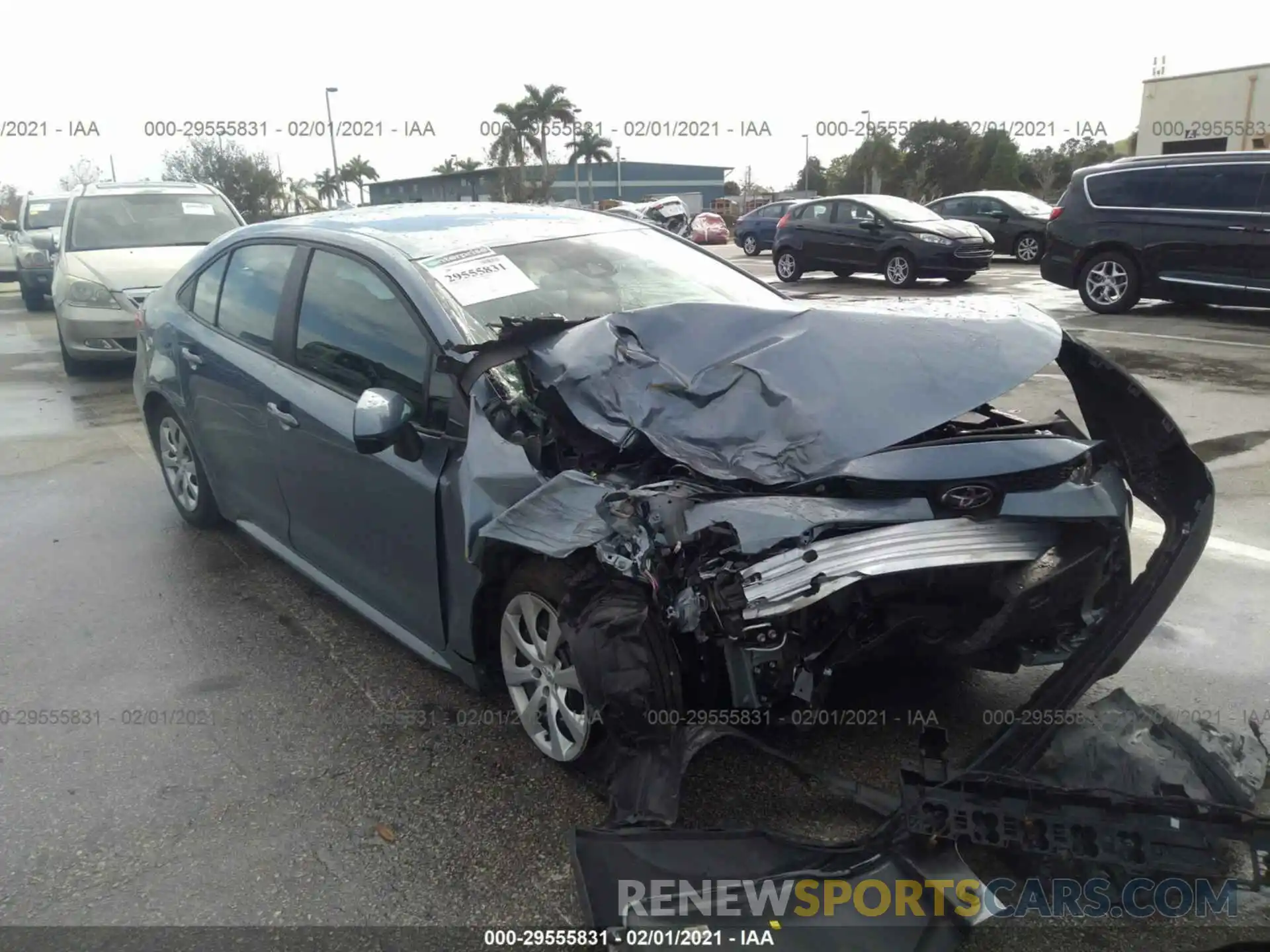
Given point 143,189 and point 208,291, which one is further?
point 143,189

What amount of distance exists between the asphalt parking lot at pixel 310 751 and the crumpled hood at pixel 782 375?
0.14 meters

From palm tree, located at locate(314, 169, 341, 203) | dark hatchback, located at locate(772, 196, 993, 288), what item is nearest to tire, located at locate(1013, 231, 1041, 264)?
dark hatchback, located at locate(772, 196, 993, 288)

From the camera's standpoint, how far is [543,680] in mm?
3000

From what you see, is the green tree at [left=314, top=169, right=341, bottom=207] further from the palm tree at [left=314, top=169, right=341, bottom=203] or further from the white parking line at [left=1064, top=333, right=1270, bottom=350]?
the white parking line at [left=1064, top=333, right=1270, bottom=350]

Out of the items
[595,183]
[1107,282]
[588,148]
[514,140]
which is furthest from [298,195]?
[1107,282]

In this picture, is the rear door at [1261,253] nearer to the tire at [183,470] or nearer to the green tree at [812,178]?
the tire at [183,470]

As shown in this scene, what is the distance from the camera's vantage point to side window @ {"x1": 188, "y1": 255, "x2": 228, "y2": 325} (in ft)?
15.4

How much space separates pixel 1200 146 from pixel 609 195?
5865 cm

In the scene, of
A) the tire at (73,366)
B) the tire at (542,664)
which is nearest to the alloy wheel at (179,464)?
the tire at (542,664)

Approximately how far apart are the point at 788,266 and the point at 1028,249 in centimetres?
494

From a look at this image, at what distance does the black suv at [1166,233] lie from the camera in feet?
33.0

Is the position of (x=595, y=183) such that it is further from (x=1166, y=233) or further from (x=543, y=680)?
(x=543, y=680)

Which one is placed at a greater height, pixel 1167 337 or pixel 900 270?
pixel 900 270

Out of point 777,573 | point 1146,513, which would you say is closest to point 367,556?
point 777,573
